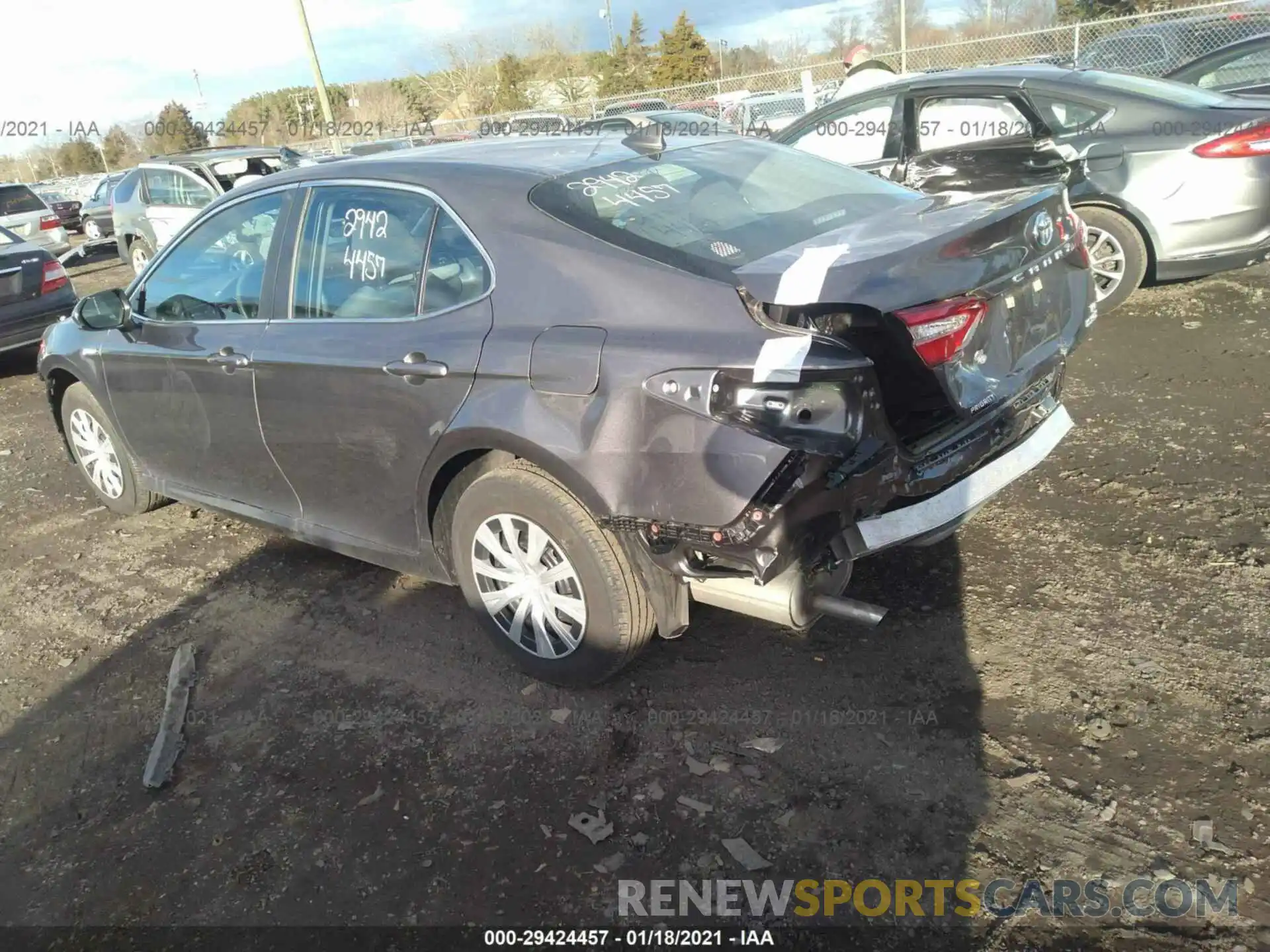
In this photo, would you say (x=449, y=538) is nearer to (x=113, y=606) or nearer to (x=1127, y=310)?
(x=113, y=606)

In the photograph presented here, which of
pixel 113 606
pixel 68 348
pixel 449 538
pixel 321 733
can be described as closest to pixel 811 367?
pixel 449 538

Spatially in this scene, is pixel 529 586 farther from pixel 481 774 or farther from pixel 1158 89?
pixel 1158 89

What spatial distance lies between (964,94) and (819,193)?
3777 mm

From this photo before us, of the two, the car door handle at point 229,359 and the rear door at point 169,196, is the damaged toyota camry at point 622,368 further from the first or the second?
the rear door at point 169,196

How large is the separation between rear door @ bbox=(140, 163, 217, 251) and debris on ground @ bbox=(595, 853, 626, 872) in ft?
34.5

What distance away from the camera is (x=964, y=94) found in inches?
252

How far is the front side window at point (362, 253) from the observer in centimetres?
314

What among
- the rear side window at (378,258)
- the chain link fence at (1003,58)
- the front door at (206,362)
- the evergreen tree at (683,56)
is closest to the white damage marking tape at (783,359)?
the rear side window at (378,258)

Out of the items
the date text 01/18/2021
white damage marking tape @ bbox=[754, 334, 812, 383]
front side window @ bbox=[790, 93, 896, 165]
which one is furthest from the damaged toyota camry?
front side window @ bbox=[790, 93, 896, 165]

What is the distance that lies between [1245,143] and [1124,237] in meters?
0.80

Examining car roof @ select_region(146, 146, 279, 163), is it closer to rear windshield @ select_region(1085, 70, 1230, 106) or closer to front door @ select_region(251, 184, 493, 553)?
front door @ select_region(251, 184, 493, 553)

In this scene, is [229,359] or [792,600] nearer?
[792,600]

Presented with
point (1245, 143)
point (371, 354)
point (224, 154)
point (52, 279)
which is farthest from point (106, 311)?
point (224, 154)

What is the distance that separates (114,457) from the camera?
190 inches
